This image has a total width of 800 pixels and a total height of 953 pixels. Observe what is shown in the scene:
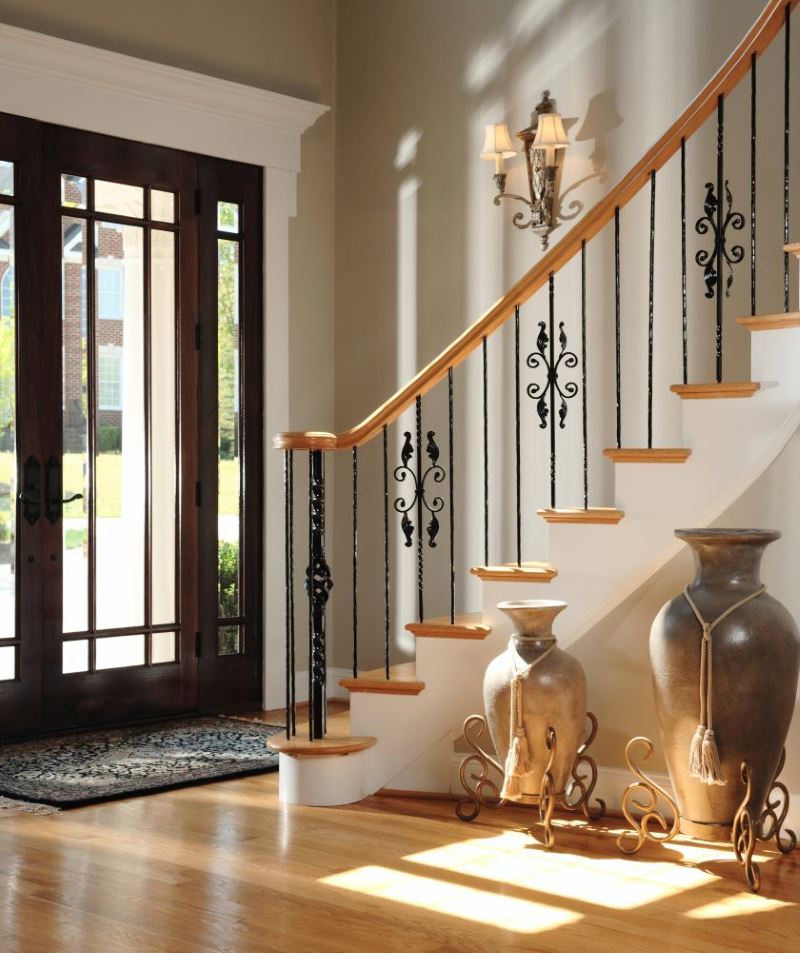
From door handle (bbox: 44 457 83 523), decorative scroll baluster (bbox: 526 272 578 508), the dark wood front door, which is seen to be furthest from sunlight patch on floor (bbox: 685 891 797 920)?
door handle (bbox: 44 457 83 523)

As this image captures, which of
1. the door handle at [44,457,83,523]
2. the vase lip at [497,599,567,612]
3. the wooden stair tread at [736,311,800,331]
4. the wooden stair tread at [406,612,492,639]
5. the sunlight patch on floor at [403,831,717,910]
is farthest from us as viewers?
the door handle at [44,457,83,523]

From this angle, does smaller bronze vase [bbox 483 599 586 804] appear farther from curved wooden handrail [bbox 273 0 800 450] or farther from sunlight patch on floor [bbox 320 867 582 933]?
curved wooden handrail [bbox 273 0 800 450]

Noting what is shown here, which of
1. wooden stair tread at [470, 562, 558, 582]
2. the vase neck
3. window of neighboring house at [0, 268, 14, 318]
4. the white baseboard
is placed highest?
window of neighboring house at [0, 268, 14, 318]

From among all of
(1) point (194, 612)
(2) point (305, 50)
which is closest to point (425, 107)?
(2) point (305, 50)

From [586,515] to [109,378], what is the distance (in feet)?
8.10

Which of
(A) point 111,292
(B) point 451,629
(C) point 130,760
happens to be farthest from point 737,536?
(A) point 111,292

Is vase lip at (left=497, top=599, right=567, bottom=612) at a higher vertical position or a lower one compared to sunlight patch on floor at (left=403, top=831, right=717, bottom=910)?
higher

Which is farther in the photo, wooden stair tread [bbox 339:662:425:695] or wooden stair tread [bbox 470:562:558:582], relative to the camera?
wooden stair tread [bbox 339:662:425:695]

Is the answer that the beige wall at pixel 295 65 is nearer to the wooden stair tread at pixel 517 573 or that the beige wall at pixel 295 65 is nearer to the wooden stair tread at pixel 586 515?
the wooden stair tread at pixel 517 573

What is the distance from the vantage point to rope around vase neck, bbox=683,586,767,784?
11.5ft

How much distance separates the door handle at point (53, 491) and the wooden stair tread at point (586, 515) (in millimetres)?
2267

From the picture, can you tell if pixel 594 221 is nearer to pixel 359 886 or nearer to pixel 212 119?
pixel 359 886

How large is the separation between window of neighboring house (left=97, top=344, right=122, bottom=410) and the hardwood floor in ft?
6.55

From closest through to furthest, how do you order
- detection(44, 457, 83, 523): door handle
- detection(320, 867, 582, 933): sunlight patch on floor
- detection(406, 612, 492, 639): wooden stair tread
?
detection(320, 867, 582, 933): sunlight patch on floor
detection(406, 612, 492, 639): wooden stair tread
detection(44, 457, 83, 523): door handle
